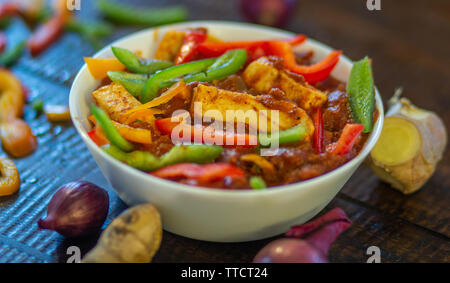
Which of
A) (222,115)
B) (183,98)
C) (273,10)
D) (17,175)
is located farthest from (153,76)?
(273,10)

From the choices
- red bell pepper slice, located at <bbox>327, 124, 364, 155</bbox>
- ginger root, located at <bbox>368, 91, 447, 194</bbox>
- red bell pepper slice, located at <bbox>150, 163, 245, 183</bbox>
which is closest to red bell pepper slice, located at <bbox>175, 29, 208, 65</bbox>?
red bell pepper slice, located at <bbox>150, 163, 245, 183</bbox>

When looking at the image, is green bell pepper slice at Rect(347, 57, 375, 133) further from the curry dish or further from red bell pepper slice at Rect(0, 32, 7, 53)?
red bell pepper slice at Rect(0, 32, 7, 53)

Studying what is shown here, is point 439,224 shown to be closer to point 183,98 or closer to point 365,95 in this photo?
point 365,95

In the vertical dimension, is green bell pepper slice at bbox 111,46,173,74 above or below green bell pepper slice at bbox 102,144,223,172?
above

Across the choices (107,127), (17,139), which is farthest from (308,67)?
(17,139)

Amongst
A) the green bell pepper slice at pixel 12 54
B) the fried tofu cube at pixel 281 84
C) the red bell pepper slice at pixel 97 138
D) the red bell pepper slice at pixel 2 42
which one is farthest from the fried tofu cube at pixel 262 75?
the red bell pepper slice at pixel 2 42

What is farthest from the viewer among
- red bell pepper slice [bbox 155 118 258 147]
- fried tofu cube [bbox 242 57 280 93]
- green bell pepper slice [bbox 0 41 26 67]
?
green bell pepper slice [bbox 0 41 26 67]
